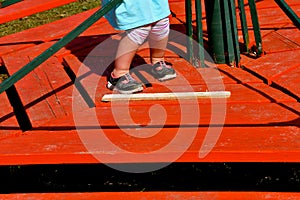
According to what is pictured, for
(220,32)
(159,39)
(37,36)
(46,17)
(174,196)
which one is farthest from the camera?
(46,17)

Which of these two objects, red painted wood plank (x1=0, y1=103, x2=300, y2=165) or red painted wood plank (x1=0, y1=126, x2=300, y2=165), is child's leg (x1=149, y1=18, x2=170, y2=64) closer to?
red painted wood plank (x1=0, y1=103, x2=300, y2=165)

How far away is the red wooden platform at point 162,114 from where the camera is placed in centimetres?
318

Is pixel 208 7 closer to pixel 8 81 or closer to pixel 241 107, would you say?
pixel 241 107

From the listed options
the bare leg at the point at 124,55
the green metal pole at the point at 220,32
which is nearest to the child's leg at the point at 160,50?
the bare leg at the point at 124,55

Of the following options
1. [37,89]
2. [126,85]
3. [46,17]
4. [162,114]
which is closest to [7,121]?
[37,89]

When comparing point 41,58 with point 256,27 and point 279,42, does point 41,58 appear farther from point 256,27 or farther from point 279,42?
point 279,42

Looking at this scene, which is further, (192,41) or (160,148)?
(192,41)

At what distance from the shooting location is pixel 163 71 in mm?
4000

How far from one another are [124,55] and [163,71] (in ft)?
0.76

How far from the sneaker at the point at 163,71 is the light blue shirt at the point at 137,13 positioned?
28 centimetres

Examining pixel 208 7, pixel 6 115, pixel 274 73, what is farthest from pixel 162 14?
pixel 6 115

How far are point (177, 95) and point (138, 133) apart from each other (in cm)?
44

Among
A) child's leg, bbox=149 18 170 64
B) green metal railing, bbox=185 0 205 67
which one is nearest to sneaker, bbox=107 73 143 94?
child's leg, bbox=149 18 170 64

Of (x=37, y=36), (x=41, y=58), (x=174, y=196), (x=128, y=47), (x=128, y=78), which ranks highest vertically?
(x=41, y=58)
